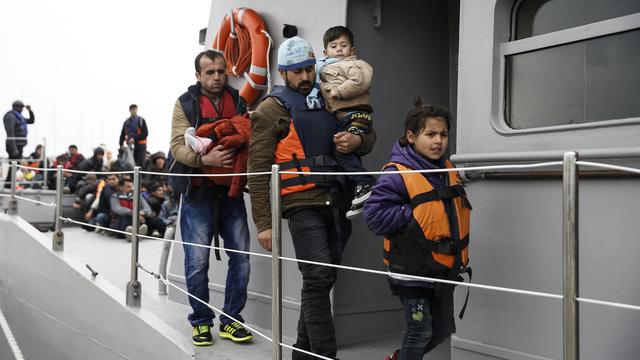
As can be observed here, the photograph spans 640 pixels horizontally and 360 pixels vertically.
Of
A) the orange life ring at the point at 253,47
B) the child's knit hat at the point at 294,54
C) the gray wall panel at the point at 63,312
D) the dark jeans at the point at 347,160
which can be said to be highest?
the orange life ring at the point at 253,47

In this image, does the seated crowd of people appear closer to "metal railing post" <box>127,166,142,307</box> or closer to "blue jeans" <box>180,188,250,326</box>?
"metal railing post" <box>127,166,142,307</box>

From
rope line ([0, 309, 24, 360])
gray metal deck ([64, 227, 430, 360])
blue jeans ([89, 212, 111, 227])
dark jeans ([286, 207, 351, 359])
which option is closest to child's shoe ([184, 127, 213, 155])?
dark jeans ([286, 207, 351, 359])

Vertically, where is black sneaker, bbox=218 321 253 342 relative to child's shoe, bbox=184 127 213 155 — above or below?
below

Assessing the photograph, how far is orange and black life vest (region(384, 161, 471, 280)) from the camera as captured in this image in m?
2.66

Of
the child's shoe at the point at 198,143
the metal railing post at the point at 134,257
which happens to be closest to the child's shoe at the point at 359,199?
the child's shoe at the point at 198,143

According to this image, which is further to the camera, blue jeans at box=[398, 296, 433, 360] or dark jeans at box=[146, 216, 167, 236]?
dark jeans at box=[146, 216, 167, 236]

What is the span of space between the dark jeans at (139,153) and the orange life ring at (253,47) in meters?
7.48

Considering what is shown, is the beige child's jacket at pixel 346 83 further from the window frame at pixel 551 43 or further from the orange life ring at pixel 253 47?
the orange life ring at pixel 253 47

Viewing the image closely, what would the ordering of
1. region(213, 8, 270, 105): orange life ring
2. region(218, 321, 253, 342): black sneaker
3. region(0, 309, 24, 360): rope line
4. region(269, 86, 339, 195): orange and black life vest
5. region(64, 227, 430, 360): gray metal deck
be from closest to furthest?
1. region(269, 86, 339, 195): orange and black life vest
2. region(64, 227, 430, 360): gray metal deck
3. region(218, 321, 253, 342): black sneaker
4. region(213, 8, 270, 105): orange life ring
5. region(0, 309, 24, 360): rope line

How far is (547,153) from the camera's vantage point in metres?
2.62

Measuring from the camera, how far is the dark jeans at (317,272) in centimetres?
313

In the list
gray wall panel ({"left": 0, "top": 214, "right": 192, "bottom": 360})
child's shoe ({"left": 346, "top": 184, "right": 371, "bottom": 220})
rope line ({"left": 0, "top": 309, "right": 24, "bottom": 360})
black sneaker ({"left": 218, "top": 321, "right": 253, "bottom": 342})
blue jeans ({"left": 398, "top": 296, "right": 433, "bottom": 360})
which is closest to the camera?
blue jeans ({"left": 398, "top": 296, "right": 433, "bottom": 360})

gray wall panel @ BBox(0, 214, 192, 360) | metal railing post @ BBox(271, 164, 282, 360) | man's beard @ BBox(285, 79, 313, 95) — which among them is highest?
man's beard @ BBox(285, 79, 313, 95)

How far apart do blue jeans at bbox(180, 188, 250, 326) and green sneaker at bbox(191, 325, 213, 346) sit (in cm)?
3
